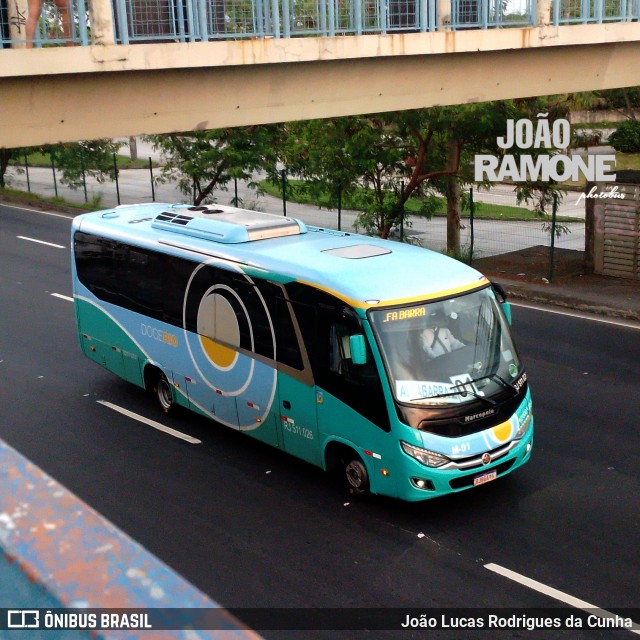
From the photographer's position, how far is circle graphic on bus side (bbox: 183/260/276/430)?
1053 centimetres

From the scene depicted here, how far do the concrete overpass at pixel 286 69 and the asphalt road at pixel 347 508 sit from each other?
405 centimetres

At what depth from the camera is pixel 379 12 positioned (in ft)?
50.0

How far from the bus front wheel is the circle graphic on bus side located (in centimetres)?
134

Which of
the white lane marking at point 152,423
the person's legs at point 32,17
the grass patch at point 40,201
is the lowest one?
the white lane marking at point 152,423

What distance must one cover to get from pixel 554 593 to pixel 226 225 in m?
6.08

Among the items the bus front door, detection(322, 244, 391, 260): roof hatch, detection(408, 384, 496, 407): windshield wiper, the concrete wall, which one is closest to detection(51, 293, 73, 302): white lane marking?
the concrete wall

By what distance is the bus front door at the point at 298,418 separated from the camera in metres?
9.86

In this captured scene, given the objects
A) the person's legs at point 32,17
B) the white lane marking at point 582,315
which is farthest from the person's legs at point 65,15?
the white lane marking at point 582,315

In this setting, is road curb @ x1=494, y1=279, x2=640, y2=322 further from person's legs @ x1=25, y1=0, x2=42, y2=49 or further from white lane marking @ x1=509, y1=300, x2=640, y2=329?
person's legs @ x1=25, y1=0, x2=42, y2=49

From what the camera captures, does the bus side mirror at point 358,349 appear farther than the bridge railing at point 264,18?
No

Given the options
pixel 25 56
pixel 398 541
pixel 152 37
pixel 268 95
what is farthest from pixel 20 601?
pixel 268 95

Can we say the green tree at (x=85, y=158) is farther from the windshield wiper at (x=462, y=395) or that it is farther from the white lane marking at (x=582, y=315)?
the windshield wiper at (x=462, y=395)

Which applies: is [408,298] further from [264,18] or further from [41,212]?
[41,212]

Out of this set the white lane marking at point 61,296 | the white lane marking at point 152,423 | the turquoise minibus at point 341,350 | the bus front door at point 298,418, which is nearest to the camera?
the turquoise minibus at point 341,350
